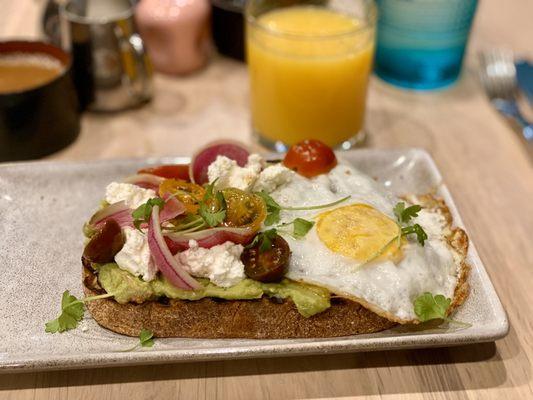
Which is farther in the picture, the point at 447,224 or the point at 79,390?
the point at 447,224

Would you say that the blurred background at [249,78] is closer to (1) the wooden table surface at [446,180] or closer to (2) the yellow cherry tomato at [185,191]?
(1) the wooden table surface at [446,180]

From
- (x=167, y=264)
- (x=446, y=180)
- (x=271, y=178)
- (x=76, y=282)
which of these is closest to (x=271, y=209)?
(x=271, y=178)

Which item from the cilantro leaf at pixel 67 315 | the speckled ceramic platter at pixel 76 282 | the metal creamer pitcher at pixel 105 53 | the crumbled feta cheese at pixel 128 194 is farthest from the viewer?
the metal creamer pitcher at pixel 105 53

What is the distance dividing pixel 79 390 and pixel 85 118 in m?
1.61

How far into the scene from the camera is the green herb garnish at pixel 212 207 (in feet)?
5.66

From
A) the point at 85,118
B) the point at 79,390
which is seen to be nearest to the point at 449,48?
the point at 85,118

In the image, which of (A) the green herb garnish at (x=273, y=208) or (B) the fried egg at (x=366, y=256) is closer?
(B) the fried egg at (x=366, y=256)

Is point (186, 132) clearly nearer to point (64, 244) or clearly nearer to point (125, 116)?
A: point (125, 116)

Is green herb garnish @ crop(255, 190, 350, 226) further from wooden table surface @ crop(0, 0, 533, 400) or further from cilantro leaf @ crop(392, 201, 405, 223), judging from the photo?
wooden table surface @ crop(0, 0, 533, 400)

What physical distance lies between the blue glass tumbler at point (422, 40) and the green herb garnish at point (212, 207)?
167 cm

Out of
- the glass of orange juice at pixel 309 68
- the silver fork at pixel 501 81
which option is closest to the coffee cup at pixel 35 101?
the glass of orange juice at pixel 309 68

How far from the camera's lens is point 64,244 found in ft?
6.79

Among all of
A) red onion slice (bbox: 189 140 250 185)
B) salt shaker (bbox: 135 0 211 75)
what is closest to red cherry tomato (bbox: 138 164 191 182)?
red onion slice (bbox: 189 140 250 185)

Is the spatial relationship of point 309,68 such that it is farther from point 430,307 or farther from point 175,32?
point 430,307
